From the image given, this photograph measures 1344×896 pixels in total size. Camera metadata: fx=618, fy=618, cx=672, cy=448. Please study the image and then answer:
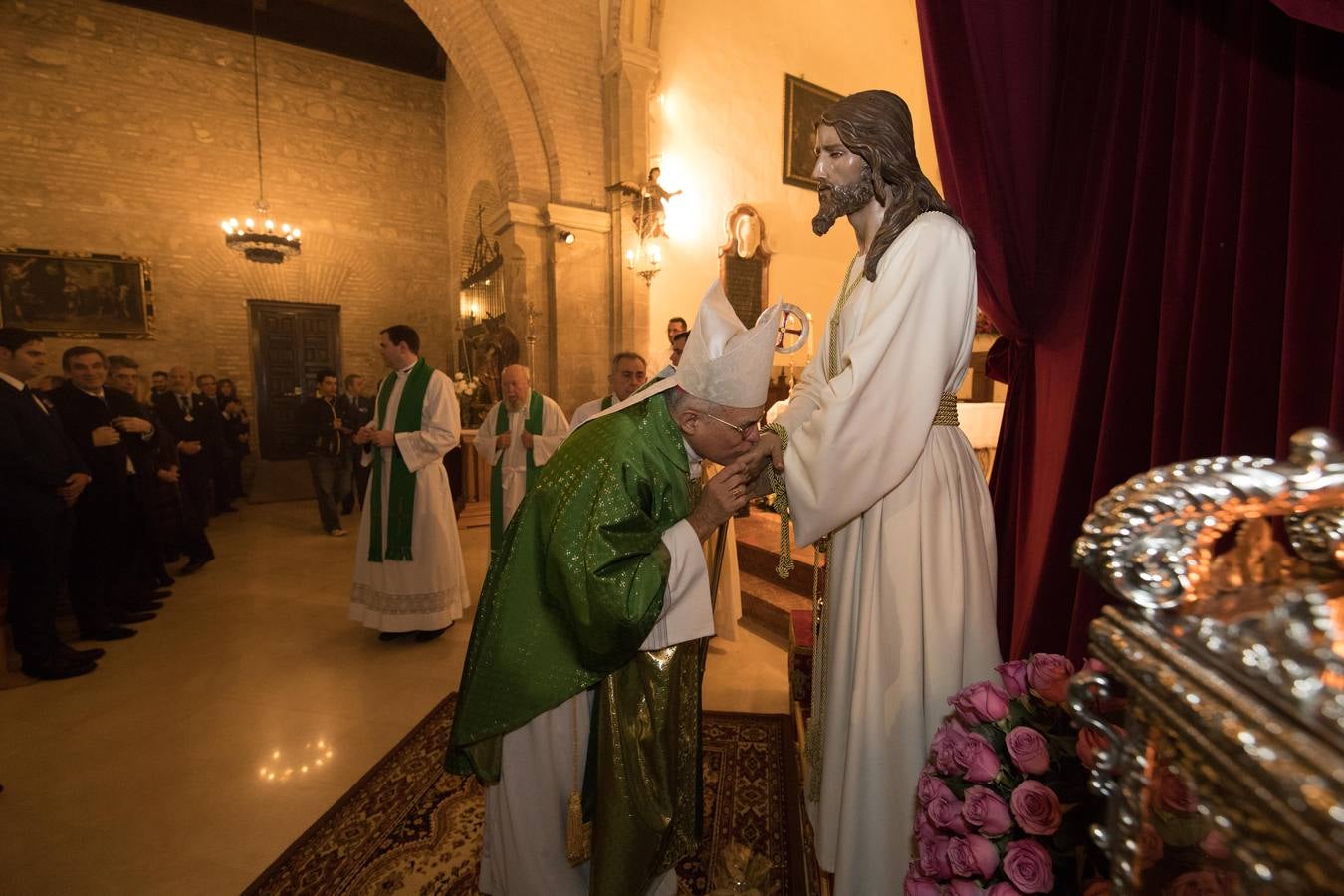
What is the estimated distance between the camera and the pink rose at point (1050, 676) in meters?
1.12

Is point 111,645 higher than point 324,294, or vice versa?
point 324,294

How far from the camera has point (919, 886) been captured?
110 cm

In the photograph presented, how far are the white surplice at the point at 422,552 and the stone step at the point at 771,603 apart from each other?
226 centimetres

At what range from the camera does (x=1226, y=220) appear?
4.57 ft

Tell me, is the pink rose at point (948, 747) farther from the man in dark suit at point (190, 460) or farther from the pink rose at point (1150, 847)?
the man in dark suit at point (190, 460)

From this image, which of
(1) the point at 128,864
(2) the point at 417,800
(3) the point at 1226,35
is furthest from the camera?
(2) the point at 417,800

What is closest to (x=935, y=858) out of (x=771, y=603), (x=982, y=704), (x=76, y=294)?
(x=982, y=704)

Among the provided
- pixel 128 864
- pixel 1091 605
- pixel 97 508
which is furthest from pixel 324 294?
pixel 1091 605

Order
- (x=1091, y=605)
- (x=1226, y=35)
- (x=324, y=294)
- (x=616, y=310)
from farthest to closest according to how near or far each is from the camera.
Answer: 1. (x=324, y=294)
2. (x=616, y=310)
3. (x=1091, y=605)
4. (x=1226, y=35)

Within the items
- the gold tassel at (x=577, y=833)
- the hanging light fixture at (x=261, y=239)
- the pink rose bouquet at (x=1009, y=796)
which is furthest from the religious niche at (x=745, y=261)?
the pink rose bouquet at (x=1009, y=796)

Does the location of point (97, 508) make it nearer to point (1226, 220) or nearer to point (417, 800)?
point (417, 800)

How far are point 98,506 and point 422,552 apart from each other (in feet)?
8.96

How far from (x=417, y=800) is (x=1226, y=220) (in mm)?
3435

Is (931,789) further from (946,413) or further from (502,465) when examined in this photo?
(502,465)
